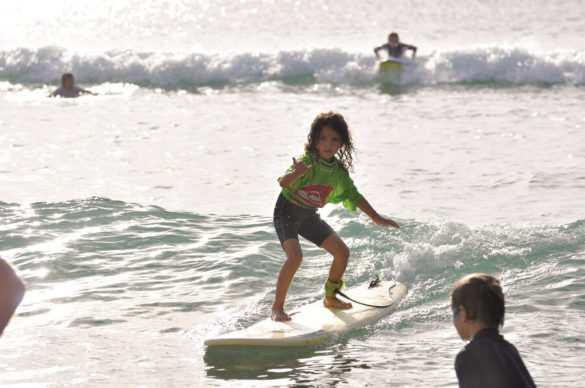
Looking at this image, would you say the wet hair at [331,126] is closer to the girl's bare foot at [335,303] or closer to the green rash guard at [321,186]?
the green rash guard at [321,186]

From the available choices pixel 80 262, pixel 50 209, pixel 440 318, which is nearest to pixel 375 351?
pixel 440 318

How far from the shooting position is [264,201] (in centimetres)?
1238

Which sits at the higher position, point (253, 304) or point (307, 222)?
point (307, 222)

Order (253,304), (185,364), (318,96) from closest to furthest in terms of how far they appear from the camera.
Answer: (185,364) < (253,304) < (318,96)

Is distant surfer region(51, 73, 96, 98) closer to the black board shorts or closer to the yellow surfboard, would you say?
the yellow surfboard

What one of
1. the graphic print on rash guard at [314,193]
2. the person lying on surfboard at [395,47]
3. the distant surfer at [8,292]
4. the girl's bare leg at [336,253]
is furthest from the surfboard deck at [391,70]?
the distant surfer at [8,292]

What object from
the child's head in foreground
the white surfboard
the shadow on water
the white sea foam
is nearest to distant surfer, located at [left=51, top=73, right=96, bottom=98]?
the white sea foam

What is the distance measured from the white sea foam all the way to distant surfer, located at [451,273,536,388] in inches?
800

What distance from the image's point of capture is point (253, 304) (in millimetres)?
8031

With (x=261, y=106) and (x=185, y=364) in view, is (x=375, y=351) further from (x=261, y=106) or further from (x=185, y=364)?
(x=261, y=106)

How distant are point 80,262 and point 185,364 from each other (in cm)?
302

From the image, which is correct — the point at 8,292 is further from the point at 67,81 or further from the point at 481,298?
the point at 67,81

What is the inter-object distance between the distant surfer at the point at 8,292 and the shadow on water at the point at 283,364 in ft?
11.8

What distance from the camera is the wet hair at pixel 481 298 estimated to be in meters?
3.55
